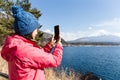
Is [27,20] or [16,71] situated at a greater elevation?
[27,20]

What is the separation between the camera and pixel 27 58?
2.44 metres

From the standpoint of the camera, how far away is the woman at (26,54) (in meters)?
2.45

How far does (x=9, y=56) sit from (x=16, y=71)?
0.20m

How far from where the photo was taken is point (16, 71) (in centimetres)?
253

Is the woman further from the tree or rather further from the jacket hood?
the tree

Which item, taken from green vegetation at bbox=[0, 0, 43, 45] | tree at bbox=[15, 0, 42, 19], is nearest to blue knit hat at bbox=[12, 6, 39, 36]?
green vegetation at bbox=[0, 0, 43, 45]

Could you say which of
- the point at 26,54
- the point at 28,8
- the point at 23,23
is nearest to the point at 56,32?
the point at 23,23

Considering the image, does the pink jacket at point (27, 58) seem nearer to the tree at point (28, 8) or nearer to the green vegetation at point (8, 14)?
the green vegetation at point (8, 14)

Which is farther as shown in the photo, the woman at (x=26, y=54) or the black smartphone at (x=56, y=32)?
the black smartphone at (x=56, y=32)

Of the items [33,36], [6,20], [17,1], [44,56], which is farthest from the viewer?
[17,1]

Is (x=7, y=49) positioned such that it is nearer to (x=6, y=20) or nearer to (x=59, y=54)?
(x=59, y=54)

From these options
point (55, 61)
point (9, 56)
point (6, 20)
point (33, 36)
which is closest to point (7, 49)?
point (9, 56)

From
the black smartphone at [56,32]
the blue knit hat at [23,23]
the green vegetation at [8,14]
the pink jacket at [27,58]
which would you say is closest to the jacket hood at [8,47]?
the pink jacket at [27,58]

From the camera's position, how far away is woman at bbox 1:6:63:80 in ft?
8.05
